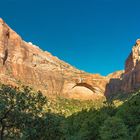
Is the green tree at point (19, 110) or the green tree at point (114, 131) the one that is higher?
the green tree at point (114, 131)

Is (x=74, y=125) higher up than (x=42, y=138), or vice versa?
(x=74, y=125)

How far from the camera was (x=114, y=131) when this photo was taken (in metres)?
112

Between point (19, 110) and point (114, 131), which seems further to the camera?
point (114, 131)

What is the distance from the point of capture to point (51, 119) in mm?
38781

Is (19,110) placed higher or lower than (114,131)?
lower

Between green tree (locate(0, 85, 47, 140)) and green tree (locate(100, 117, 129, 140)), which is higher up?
green tree (locate(100, 117, 129, 140))

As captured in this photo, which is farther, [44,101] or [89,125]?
[89,125]

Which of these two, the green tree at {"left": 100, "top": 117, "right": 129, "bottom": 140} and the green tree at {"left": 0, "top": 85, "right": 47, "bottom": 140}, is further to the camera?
the green tree at {"left": 100, "top": 117, "right": 129, "bottom": 140}

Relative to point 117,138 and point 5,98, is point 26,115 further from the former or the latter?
point 117,138

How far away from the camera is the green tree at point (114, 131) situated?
359ft

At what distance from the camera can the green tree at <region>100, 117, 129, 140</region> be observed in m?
109

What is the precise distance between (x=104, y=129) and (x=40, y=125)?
3071 inches

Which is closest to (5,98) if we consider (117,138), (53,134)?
(53,134)

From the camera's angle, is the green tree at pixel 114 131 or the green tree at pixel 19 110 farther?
the green tree at pixel 114 131
